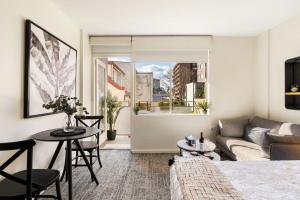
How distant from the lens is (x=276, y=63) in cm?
380

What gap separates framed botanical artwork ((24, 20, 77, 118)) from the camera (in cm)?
231

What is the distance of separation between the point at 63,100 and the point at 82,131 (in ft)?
1.53

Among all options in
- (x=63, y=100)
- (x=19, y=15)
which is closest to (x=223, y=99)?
(x=63, y=100)

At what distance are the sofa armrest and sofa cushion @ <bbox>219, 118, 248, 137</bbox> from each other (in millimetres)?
1691

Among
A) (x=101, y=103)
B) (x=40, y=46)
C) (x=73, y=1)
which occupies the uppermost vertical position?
(x=73, y=1)

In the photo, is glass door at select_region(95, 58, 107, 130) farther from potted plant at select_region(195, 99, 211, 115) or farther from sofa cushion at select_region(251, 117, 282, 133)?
sofa cushion at select_region(251, 117, 282, 133)

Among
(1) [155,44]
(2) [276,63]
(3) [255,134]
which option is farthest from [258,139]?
(1) [155,44]

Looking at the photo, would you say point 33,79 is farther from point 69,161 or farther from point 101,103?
point 101,103

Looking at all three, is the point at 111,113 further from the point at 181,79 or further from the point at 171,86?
the point at 181,79

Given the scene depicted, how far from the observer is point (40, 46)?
2572mm

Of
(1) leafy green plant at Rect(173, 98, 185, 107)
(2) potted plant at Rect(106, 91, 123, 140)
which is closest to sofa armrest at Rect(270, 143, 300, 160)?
(1) leafy green plant at Rect(173, 98, 185, 107)

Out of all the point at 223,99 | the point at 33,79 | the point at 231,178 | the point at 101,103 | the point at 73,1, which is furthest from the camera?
the point at 101,103

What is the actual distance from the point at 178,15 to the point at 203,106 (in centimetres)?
203

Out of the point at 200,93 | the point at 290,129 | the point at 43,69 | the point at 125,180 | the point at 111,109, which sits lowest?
the point at 125,180
